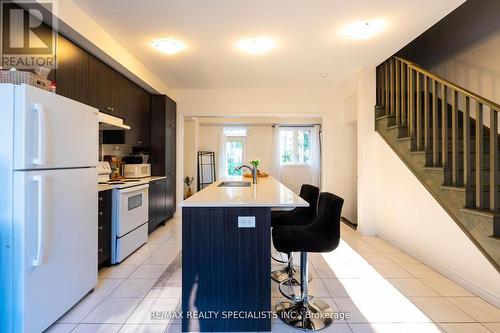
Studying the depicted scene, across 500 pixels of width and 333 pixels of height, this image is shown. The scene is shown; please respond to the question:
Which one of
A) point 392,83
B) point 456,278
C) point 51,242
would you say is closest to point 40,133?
point 51,242

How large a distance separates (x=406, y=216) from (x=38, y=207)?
380 cm

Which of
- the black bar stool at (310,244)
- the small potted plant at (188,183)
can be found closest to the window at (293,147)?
the small potted plant at (188,183)

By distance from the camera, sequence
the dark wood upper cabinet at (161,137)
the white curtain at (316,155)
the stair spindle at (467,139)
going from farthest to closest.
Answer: the white curtain at (316,155) → the dark wood upper cabinet at (161,137) → the stair spindle at (467,139)

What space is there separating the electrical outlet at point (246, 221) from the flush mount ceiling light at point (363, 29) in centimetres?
247

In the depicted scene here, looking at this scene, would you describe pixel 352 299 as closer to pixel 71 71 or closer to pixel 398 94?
pixel 398 94

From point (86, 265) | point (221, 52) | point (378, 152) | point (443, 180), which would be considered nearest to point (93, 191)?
point (86, 265)

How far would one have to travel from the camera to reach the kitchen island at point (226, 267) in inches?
71.4

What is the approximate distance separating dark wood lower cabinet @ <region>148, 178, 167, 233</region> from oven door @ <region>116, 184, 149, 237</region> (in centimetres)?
34

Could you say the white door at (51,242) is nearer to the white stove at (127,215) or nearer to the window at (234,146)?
the white stove at (127,215)

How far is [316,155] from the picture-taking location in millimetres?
8070

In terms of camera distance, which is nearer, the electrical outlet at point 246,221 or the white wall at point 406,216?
the electrical outlet at point 246,221

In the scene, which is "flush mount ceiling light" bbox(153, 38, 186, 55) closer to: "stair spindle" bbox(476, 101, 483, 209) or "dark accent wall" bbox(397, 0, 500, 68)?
"stair spindle" bbox(476, 101, 483, 209)

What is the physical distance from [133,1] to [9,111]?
5.07 ft

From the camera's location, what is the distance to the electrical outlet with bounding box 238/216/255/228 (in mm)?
1819
